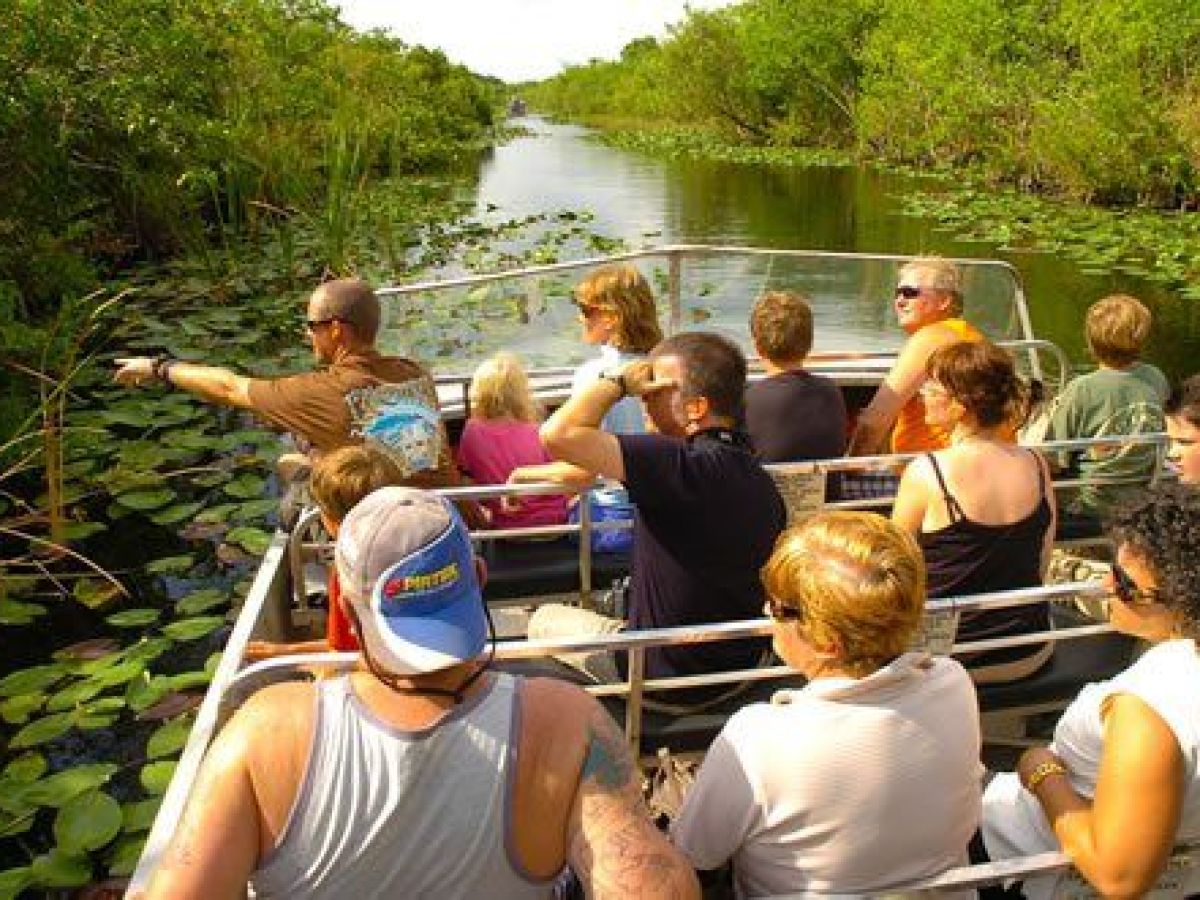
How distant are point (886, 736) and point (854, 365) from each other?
3.50m

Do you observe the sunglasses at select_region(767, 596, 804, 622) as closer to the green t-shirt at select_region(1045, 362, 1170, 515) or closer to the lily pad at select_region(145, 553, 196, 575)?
the green t-shirt at select_region(1045, 362, 1170, 515)

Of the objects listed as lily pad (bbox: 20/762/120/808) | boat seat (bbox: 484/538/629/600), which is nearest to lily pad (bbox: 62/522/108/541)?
lily pad (bbox: 20/762/120/808)

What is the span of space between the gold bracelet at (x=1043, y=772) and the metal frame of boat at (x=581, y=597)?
0.57ft

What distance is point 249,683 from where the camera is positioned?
2.05 metres

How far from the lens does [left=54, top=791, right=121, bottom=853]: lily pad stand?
3311 millimetres

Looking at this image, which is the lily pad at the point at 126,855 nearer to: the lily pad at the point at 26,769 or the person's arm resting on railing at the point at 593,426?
the lily pad at the point at 26,769

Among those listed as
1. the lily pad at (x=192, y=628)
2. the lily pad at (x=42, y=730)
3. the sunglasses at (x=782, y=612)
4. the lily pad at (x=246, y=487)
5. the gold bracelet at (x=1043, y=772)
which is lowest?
the lily pad at (x=42, y=730)

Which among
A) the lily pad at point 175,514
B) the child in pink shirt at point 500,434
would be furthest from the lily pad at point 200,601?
the child in pink shirt at point 500,434

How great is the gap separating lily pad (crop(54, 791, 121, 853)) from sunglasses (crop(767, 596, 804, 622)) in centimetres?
260

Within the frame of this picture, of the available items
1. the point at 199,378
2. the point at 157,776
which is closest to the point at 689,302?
the point at 199,378

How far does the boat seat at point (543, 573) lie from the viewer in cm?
351

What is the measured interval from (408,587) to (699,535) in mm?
1137

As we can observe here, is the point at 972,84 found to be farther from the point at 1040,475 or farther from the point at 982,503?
A: the point at 982,503

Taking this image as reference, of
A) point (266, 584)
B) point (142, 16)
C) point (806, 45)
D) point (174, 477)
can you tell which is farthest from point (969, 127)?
point (266, 584)
